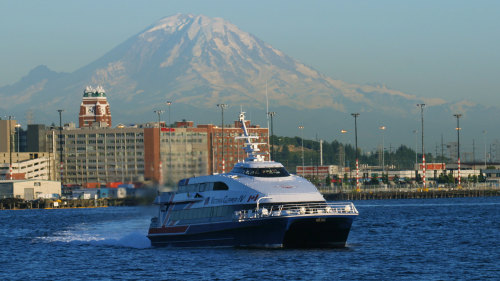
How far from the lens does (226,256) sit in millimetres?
63469

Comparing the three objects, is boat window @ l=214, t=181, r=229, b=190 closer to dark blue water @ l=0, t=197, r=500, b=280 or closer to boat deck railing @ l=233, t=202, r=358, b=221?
boat deck railing @ l=233, t=202, r=358, b=221

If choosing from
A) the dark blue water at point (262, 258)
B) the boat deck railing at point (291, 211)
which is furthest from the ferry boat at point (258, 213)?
the dark blue water at point (262, 258)

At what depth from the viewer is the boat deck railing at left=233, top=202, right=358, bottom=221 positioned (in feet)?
209

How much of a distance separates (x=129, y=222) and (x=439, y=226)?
35277 millimetres

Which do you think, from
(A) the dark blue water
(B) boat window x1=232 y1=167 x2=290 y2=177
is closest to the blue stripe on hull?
(A) the dark blue water

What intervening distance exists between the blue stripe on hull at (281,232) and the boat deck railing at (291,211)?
0.36 meters

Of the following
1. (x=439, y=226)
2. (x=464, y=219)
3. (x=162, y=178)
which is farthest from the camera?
(x=464, y=219)

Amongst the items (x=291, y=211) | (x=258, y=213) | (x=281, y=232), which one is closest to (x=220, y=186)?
(x=258, y=213)

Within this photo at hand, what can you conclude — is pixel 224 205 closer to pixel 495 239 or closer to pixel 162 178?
pixel 162 178

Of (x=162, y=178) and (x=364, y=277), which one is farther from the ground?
(x=162, y=178)

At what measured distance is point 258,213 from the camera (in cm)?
6419

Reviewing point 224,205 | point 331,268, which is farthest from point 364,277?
point 224,205

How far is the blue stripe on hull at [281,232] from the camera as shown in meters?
64.0

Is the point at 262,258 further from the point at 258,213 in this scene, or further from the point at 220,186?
the point at 220,186
